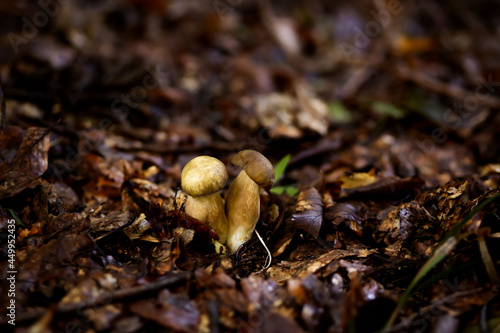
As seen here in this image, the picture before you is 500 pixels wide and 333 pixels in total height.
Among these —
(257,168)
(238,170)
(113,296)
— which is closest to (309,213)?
(257,168)

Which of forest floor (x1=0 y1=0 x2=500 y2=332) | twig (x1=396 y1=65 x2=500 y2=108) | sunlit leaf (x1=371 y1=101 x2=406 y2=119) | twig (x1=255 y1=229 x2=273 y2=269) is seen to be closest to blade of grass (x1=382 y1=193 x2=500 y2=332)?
forest floor (x1=0 y1=0 x2=500 y2=332)

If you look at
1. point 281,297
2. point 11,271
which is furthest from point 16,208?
point 281,297

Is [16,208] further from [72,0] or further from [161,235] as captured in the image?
[72,0]

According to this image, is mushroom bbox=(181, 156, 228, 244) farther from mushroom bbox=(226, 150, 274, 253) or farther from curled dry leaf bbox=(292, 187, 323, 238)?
curled dry leaf bbox=(292, 187, 323, 238)

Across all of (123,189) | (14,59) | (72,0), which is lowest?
(123,189)

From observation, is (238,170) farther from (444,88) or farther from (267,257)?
(444,88)

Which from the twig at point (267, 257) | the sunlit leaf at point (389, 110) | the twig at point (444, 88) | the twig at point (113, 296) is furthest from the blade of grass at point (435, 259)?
the twig at point (444, 88)
